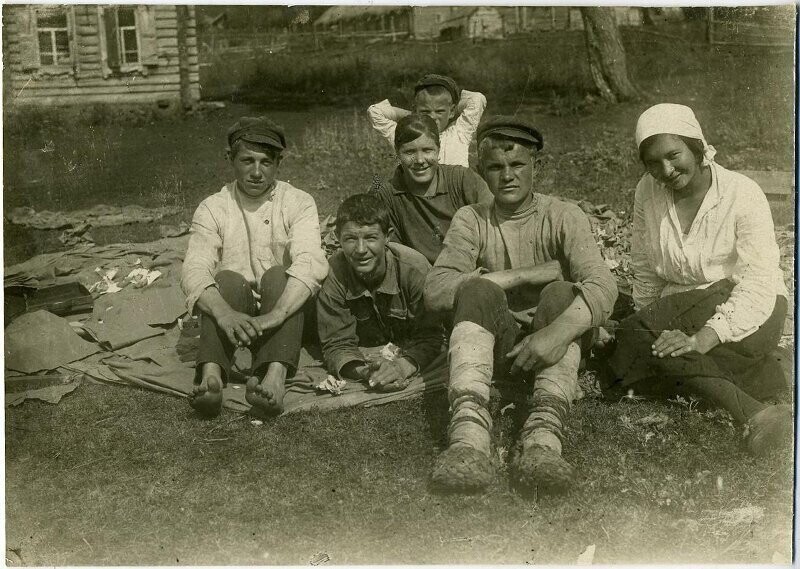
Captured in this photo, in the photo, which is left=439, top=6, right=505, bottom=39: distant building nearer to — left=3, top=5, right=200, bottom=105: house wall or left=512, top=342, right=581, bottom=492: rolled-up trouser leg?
left=3, top=5, right=200, bottom=105: house wall

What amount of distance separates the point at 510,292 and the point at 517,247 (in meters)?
0.27

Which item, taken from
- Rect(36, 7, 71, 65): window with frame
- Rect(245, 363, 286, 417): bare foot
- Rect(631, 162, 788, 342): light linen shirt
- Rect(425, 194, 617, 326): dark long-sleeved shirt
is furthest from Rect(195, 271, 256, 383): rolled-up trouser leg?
Rect(631, 162, 788, 342): light linen shirt

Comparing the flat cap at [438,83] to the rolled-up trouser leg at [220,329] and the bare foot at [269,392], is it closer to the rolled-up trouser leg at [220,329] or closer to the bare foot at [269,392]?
the rolled-up trouser leg at [220,329]

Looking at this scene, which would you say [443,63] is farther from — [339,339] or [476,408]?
[476,408]

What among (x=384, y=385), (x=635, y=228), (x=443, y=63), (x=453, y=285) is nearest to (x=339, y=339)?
(x=384, y=385)

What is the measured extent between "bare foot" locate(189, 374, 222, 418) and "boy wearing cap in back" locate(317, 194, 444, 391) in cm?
65

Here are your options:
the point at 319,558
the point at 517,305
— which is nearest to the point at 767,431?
the point at 517,305

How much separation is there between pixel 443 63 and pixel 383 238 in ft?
14.3

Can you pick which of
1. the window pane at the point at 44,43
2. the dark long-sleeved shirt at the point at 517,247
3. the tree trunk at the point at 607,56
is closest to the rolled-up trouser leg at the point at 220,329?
the dark long-sleeved shirt at the point at 517,247

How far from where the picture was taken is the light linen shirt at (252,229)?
15.0ft

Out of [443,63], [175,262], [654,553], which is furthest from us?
[443,63]

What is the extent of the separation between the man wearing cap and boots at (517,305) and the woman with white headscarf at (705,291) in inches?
15.2

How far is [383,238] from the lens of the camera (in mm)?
4422

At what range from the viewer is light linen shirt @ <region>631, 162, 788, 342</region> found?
13.2ft
